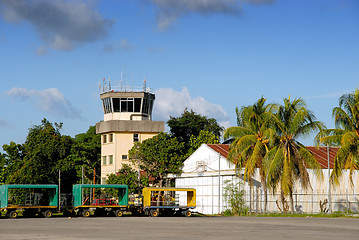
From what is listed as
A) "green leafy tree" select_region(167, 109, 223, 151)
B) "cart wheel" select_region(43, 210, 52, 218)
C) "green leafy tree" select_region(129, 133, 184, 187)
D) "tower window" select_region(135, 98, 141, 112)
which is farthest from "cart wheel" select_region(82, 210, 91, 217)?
"green leafy tree" select_region(167, 109, 223, 151)

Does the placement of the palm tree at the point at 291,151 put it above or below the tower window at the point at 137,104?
below

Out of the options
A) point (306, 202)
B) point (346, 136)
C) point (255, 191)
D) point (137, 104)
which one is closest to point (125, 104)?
point (137, 104)

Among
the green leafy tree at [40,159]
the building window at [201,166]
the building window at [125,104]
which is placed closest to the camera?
the building window at [201,166]

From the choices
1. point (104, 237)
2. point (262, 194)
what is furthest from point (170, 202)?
point (104, 237)

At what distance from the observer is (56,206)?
44.1 m

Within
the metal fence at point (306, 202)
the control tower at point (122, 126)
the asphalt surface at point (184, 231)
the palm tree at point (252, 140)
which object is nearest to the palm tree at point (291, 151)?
the palm tree at point (252, 140)

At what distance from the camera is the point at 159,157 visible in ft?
197

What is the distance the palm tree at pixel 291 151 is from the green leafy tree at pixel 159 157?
54.4ft

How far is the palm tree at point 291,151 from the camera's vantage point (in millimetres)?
43812

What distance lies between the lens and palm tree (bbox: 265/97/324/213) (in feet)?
144

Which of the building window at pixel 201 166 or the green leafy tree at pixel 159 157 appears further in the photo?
the green leafy tree at pixel 159 157

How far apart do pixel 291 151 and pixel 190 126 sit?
41.7 meters

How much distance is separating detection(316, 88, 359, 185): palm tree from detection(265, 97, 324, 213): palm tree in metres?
2.82

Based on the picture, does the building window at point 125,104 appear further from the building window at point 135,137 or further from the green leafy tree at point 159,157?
the green leafy tree at point 159,157
